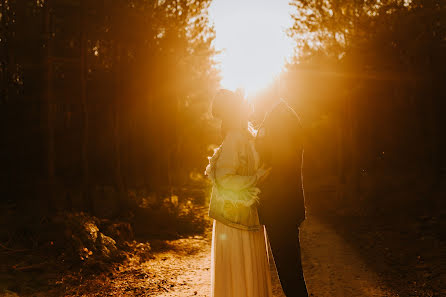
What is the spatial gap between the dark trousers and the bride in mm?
163

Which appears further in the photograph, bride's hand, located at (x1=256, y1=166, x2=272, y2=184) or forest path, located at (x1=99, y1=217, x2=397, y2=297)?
forest path, located at (x1=99, y1=217, x2=397, y2=297)

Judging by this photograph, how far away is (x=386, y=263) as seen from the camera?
697cm

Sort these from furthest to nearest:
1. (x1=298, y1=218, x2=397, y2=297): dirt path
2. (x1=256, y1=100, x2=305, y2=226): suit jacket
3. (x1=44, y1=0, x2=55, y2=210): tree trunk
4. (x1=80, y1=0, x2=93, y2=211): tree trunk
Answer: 1. (x1=80, y1=0, x2=93, y2=211): tree trunk
2. (x1=44, y1=0, x2=55, y2=210): tree trunk
3. (x1=298, y1=218, x2=397, y2=297): dirt path
4. (x1=256, y1=100, x2=305, y2=226): suit jacket

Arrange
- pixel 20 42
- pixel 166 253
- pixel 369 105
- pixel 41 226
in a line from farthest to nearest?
pixel 369 105, pixel 20 42, pixel 166 253, pixel 41 226

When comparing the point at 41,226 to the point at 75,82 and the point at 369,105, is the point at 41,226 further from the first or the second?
the point at 369,105

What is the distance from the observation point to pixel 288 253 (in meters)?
3.59

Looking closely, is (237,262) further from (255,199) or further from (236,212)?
(255,199)

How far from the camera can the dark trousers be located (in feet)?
11.7

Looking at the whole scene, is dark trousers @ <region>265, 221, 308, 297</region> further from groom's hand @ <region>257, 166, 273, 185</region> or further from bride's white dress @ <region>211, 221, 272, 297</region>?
groom's hand @ <region>257, 166, 273, 185</region>

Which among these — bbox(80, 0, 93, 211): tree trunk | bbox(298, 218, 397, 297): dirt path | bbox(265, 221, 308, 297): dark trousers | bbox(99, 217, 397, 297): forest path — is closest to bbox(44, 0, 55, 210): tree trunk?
bbox(80, 0, 93, 211): tree trunk

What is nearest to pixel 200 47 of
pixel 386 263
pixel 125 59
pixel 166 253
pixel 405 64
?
pixel 125 59

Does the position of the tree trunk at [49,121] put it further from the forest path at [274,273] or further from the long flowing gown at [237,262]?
the long flowing gown at [237,262]

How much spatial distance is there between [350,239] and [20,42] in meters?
12.5

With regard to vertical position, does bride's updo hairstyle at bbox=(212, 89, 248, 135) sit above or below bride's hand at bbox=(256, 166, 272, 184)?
above
